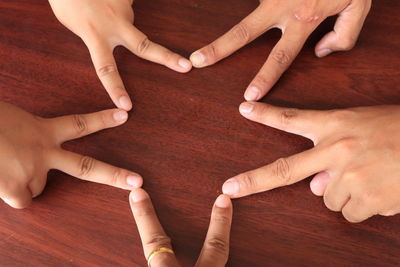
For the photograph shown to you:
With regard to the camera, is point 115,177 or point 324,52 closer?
point 115,177

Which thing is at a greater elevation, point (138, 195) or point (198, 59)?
point (198, 59)

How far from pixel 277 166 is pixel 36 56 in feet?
2.09

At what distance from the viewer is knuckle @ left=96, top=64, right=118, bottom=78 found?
0.89 metres

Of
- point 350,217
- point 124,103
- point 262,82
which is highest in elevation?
point 262,82

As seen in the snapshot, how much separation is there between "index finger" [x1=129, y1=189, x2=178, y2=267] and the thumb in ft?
1.77

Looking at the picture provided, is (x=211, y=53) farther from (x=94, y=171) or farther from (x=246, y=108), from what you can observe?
(x=94, y=171)

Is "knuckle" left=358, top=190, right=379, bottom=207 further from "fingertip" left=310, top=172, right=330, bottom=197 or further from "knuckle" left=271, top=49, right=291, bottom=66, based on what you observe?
"knuckle" left=271, top=49, right=291, bottom=66

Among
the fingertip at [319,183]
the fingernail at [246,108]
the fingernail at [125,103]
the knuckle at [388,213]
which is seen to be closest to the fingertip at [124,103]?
the fingernail at [125,103]

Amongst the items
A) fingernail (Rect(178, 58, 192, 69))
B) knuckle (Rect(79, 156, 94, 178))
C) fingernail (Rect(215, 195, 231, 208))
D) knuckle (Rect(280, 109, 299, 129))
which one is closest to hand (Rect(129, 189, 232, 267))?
fingernail (Rect(215, 195, 231, 208))

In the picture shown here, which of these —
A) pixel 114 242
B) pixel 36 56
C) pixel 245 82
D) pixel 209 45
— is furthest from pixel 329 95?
pixel 36 56

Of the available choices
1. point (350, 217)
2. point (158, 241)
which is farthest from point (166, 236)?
point (350, 217)

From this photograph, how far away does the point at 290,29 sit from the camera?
921mm

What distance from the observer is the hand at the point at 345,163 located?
2.44 feet

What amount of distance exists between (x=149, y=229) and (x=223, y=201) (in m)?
0.16
